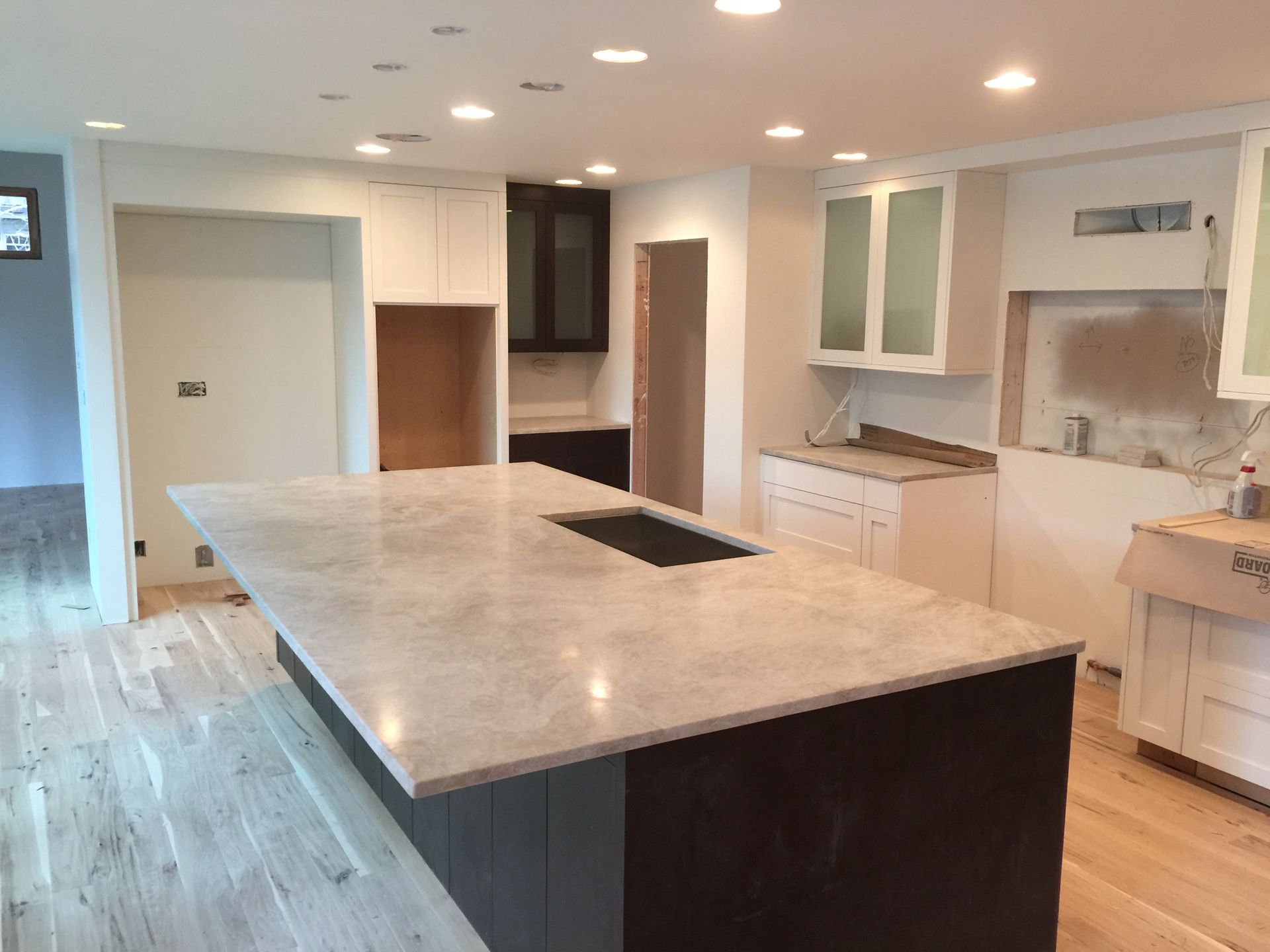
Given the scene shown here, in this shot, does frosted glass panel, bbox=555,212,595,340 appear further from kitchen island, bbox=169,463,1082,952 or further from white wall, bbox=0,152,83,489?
white wall, bbox=0,152,83,489

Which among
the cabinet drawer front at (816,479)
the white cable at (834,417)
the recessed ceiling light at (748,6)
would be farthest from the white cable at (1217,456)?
the recessed ceiling light at (748,6)

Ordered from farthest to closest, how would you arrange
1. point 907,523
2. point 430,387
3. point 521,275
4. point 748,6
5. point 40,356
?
point 40,356, point 430,387, point 521,275, point 907,523, point 748,6

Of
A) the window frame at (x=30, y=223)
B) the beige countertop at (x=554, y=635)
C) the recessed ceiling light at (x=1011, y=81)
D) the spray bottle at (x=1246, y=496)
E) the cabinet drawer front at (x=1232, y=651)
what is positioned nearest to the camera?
the beige countertop at (x=554, y=635)

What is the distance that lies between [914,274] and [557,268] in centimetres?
223

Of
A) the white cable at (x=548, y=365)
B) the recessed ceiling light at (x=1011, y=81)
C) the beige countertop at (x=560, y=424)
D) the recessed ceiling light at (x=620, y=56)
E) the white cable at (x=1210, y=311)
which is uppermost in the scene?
the recessed ceiling light at (x=1011, y=81)

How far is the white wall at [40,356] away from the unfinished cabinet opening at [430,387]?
324cm

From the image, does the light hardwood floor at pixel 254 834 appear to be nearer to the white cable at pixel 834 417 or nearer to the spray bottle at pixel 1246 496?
the spray bottle at pixel 1246 496

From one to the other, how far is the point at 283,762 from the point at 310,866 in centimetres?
71

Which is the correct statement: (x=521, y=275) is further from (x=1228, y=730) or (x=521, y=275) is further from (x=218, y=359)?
(x=1228, y=730)

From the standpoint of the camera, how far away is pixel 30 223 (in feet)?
24.7

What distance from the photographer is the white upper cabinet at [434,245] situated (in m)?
5.23

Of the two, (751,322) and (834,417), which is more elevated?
(751,322)

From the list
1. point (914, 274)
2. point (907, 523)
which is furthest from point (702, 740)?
point (914, 274)

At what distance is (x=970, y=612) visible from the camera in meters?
2.22
